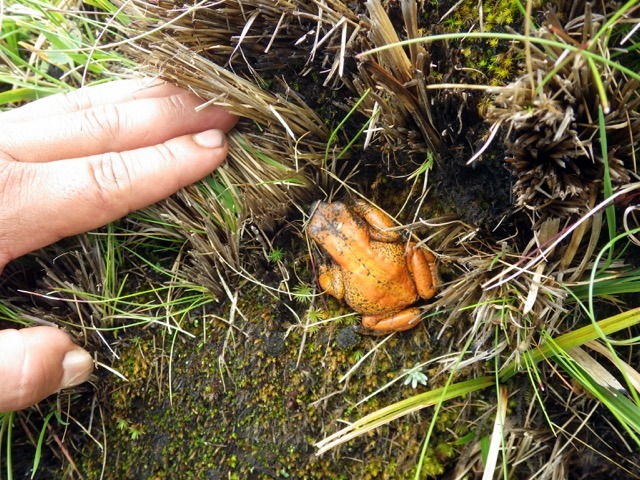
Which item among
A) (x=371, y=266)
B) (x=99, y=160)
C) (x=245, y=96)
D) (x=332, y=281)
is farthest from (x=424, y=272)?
(x=99, y=160)

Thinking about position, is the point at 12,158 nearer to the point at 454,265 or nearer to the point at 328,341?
the point at 328,341

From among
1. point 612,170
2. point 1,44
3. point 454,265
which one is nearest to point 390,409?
point 454,265

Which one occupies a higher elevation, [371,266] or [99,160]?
[99,160]

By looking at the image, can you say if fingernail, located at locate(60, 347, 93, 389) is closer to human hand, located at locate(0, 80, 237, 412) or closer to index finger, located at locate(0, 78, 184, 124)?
human hand, located at locate(0, 80, 237, 412)

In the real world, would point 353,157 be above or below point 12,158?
below

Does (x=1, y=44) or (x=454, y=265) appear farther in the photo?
(x=1, y=44)

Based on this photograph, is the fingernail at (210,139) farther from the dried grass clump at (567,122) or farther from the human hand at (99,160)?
the dried grass clump at (567,122)

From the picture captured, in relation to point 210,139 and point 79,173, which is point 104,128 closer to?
point 79,173

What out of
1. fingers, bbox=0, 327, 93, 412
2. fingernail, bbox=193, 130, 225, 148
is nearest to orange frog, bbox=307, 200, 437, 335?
fingernail, bbox=193, 130, 225, 148
